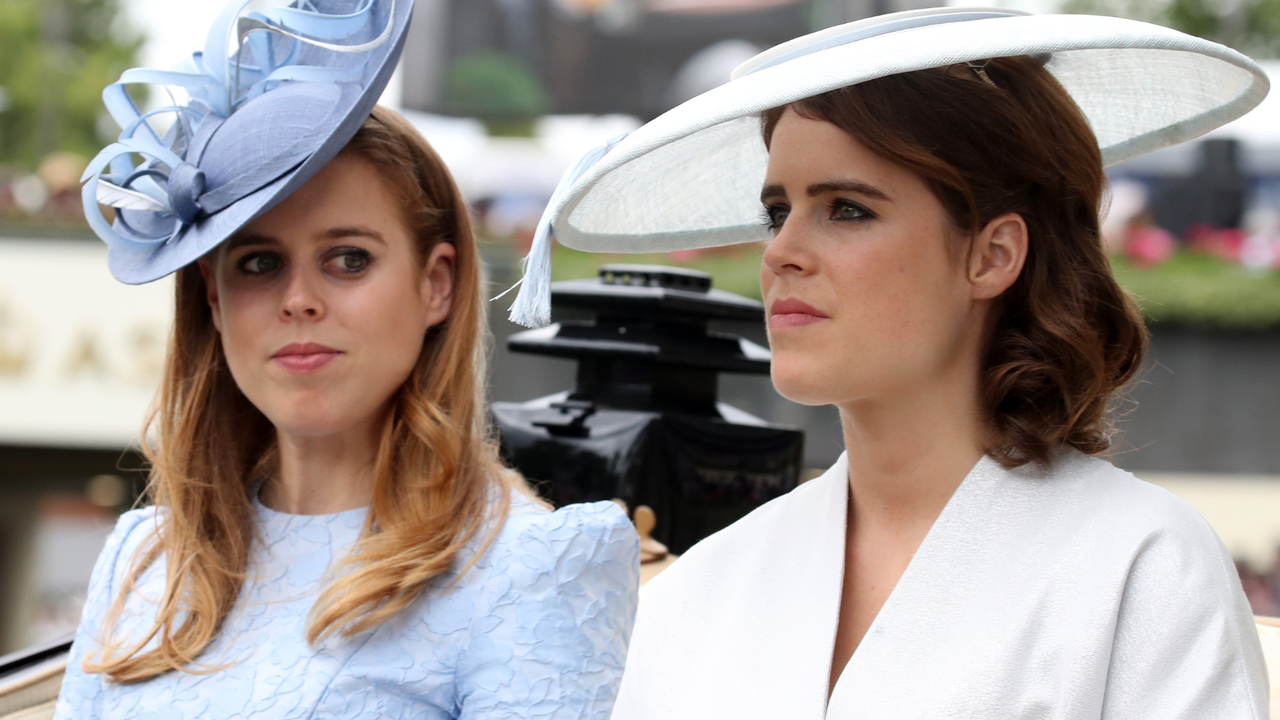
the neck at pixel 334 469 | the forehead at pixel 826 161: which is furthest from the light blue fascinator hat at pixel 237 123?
the forehead at pixel 826 161

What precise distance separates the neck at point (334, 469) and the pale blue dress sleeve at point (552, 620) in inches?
11.8

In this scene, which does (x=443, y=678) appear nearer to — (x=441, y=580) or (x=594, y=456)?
(x=441, y=580)

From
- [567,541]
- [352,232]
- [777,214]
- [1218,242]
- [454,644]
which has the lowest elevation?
[454,644]

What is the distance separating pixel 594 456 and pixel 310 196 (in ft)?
3.13

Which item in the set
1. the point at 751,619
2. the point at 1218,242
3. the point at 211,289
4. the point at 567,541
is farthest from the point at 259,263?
the point at 1218,242

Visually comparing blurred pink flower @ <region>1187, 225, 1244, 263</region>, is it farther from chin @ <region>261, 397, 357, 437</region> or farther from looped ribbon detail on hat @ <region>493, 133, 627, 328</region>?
looped ribbon detail on hat @ <region>493, 133, 627, 328</region>

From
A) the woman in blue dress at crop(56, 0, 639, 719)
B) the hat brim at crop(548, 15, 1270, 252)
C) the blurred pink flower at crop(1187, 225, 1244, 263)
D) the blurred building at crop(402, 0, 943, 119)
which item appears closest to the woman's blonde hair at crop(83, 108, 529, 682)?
the woman in blue dress at crop(56, 0, 639, 719)

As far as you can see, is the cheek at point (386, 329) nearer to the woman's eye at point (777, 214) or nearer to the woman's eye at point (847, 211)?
the woman's eye at point (777, 214)

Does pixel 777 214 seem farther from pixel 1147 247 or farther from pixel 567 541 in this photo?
pixel 1147 247

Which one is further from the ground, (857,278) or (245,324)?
(857,278)

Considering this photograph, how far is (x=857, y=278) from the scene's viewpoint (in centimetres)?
144

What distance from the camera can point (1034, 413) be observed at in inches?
60.6

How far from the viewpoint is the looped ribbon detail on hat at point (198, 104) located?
2.01 metres

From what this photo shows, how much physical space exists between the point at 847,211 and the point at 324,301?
903 millimetres
